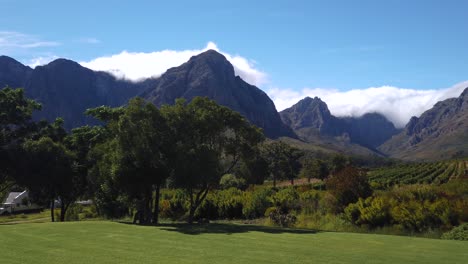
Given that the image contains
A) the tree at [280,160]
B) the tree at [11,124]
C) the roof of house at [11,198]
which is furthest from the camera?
the tree at [280,160]

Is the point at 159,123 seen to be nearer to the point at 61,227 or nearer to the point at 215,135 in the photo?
the point at 215,135

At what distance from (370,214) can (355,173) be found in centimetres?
451

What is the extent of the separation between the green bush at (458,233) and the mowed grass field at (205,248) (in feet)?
8.15

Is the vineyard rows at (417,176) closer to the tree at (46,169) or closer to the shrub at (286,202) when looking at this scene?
the shrub at (286,202)

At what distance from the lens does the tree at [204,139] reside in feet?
80.8

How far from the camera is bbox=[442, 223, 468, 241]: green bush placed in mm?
19094

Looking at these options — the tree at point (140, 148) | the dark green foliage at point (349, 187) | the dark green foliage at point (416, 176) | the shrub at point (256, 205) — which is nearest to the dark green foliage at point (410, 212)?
the dark green foliage at point (349, 187)

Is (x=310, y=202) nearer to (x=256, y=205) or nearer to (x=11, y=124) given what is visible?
(x=256, y=205)

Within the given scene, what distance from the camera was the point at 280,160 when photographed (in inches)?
3484

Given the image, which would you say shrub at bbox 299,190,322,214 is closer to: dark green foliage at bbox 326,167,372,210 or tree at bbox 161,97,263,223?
dark green foliage at bbox 326,167,372,210

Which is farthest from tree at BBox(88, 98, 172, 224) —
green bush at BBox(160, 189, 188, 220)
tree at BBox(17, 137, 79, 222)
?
green bush at BBox(160, 189, 188, 220)

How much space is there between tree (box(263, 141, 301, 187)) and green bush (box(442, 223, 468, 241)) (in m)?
62.7

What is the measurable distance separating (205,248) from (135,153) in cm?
1087

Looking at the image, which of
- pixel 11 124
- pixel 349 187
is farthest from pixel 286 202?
pixel 11 124
